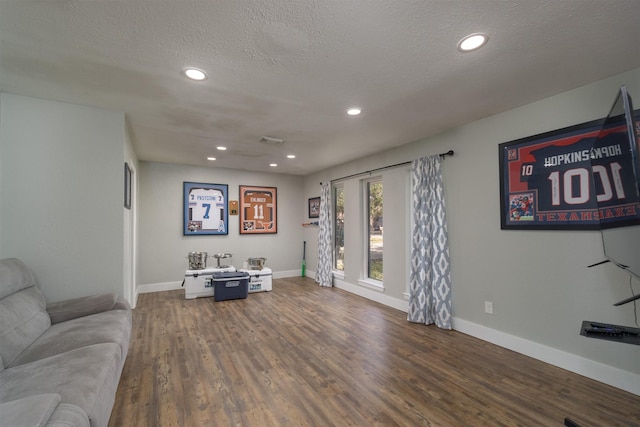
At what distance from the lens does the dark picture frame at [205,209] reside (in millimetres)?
5742

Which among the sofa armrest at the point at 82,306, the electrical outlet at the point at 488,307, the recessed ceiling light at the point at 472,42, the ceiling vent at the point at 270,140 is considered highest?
the recessed ceiling light at the point at 472,42

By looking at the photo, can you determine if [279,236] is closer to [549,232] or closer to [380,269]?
[380,269]

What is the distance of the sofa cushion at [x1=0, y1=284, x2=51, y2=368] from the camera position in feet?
5.95

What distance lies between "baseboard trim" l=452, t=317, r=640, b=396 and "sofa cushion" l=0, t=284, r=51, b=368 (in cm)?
396

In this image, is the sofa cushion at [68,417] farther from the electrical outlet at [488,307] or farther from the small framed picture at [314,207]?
the small framed picture at [314,207]

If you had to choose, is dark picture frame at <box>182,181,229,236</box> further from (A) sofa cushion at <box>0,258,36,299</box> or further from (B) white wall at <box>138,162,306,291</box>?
(A) sofa cushion at <box>0,258,36,299</box>

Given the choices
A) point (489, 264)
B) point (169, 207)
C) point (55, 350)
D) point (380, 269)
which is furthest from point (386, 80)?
point (169, 207)

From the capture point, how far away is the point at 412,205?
422 cm

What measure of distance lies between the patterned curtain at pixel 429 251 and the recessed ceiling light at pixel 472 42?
187 centimetres

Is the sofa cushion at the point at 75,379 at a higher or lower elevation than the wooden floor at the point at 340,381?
higher

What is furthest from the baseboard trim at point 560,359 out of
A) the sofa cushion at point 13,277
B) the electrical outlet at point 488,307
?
the sofa cushion at point 13,277

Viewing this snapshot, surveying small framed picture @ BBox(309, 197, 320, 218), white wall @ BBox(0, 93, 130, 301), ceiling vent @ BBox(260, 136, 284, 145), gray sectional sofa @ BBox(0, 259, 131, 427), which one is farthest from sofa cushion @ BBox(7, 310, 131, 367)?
small framed picture @ BBox(309, 197, 320, 218)

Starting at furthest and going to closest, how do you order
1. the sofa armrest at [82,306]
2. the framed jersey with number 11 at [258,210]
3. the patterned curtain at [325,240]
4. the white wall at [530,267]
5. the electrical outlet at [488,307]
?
the framed jersey with number 11 at [258,210] → the patterned curtain at [325,240] → the electrical outlet at [488,307] → the sofa armrest at [82,306] → the white wall at [530,267]

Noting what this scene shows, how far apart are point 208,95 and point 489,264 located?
10.9 feet
